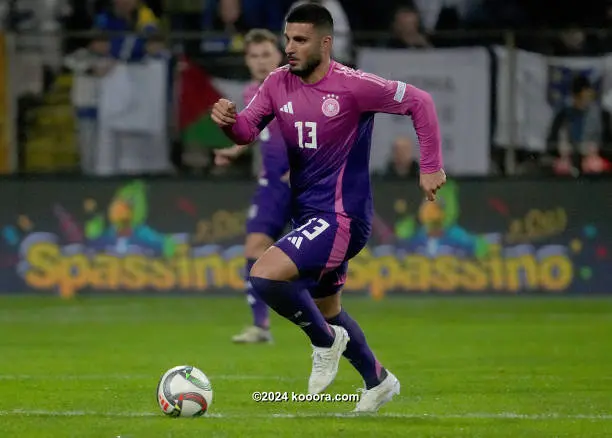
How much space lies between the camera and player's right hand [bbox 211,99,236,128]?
800cm

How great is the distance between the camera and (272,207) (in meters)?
12.5

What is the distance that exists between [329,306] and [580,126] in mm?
9245

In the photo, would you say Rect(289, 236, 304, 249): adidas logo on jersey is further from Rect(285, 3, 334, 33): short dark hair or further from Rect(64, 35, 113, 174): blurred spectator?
Rect(64, 35, 113, 174): blurred spectator

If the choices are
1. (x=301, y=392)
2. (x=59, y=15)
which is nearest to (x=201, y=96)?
(x=59, y=15)

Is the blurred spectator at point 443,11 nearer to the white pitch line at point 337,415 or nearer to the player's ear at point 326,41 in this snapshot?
the player's ear at point 326,41

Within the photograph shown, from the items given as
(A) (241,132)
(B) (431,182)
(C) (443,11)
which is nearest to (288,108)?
(A) (241,132)

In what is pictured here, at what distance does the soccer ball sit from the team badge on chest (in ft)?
5.19

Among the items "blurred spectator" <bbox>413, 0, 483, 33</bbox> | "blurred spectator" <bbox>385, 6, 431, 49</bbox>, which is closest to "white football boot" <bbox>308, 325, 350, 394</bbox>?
"blurred spectator" <bbox>385, 6, 431, 49</bbox>

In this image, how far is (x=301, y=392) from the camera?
360 inches

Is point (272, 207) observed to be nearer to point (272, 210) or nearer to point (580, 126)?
point (272, 210)

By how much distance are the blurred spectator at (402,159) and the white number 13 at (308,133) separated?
8.79 m

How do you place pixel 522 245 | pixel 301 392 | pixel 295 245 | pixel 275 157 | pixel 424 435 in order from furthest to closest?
pixel 522 245 < pixel 275 157 < pixel 301 392 < pixel 295 245 < pixel 424 435

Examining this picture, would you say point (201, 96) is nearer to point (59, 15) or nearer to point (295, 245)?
point (59, 15)

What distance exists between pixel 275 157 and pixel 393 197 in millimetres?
4735
